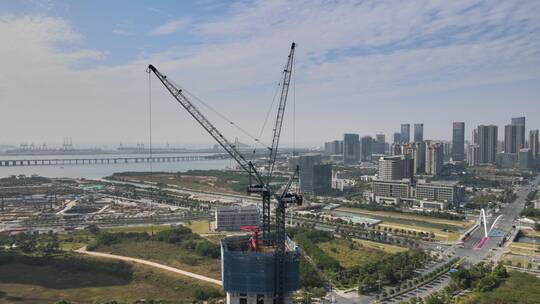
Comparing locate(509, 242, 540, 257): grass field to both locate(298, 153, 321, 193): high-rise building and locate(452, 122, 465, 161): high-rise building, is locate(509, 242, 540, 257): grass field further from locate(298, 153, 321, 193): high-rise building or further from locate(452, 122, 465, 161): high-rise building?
locate(452, 122, 465, 161): high-rise building

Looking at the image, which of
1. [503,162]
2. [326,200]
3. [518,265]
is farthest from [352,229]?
[503,162]

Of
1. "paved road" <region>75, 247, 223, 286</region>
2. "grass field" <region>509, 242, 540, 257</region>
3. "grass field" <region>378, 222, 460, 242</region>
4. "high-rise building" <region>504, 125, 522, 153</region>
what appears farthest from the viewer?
"high-rise building" <region>504, 125, 522, 153</region>

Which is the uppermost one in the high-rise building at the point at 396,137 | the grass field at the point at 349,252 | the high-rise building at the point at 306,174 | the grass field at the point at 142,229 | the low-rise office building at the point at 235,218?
the high-rise building at the point at 396,137

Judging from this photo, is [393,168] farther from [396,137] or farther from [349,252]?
[396,137]

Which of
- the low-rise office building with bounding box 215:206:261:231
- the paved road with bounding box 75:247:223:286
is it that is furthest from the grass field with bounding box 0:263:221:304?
the low-rise office building with bounding box 215:206:261:231

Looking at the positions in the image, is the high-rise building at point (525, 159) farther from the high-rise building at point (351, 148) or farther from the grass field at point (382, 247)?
the grass field at point (382, 247)

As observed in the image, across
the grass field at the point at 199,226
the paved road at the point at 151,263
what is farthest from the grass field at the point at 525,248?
the grass field at the point at 199,226

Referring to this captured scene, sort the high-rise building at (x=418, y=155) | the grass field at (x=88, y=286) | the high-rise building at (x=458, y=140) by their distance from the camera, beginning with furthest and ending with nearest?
the high-rise building at (x=458, y=140) → the high-rise building at (x=418, y=155) → the grass field at (x=88, y=286)
